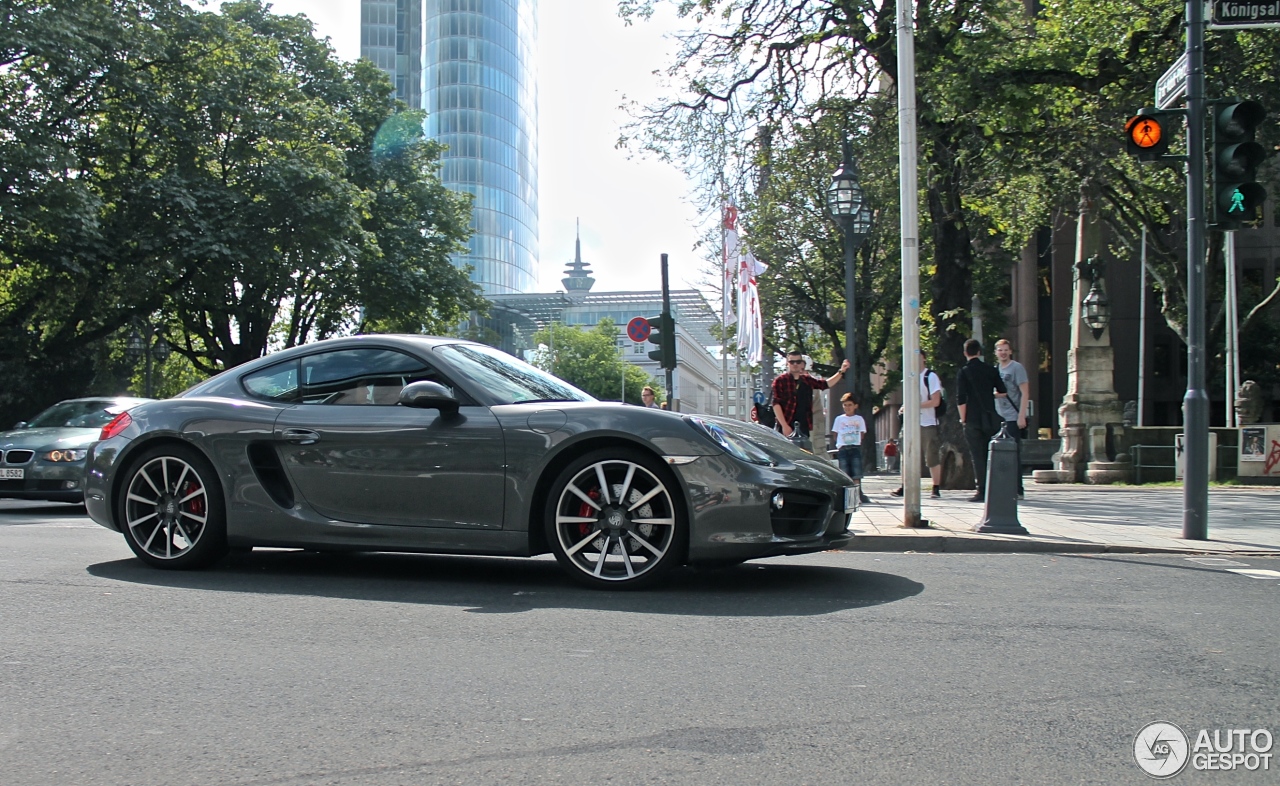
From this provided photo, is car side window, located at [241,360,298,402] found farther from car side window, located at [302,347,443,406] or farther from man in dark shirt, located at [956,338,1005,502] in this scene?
man in dark shirt, located at [956,338,1005,502]

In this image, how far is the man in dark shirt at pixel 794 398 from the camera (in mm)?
12311

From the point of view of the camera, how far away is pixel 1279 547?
8.50m

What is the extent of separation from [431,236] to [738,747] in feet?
117

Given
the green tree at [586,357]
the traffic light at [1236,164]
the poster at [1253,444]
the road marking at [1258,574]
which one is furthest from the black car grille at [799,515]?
the green tree at [586,357]

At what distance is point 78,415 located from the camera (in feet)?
47.2

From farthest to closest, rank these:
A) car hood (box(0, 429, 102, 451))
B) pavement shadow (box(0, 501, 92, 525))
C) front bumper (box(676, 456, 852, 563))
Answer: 1. car hood (box(0, 429, 102, 451))
2. pavement shadow (box(0, 501, 92, 525))
3. front bumper (box(676, 456, 852, 563))

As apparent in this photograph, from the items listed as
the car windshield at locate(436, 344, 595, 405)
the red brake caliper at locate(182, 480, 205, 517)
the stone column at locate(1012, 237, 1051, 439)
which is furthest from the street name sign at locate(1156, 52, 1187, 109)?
the stone column at locate(1012, 237, 1051, 439)

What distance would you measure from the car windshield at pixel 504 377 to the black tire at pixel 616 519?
682 millimetres

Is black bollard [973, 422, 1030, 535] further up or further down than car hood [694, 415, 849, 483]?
further down

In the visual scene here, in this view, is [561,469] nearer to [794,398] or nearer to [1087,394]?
[794,398]

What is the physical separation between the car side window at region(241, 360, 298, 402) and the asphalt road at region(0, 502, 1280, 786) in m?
1.05

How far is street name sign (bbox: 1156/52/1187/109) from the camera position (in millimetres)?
9250

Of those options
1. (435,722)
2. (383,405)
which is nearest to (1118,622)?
(435,722)

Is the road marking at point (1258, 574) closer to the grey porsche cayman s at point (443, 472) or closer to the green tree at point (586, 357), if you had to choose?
the grey porsche cayman s at point (443, 472)
